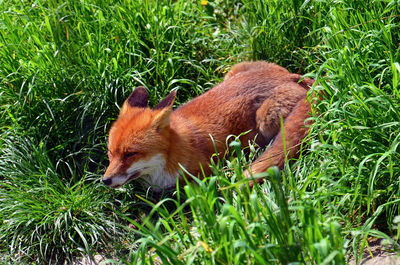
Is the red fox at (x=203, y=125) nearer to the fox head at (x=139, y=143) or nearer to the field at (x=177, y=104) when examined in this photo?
the fox head at (x=139, y=143)

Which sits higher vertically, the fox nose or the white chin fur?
the fox nose

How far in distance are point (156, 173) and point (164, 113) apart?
0.49 metres

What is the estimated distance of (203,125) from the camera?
166 inches

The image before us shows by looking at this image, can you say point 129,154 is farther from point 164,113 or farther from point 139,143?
point 164,113

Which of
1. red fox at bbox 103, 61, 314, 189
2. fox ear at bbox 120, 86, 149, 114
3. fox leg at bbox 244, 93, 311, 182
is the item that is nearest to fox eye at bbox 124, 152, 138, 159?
red fox at bbox 103, 61, 314, 189

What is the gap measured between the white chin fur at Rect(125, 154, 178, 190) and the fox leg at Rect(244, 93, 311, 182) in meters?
0.70

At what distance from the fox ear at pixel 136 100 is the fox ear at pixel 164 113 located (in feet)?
0.59

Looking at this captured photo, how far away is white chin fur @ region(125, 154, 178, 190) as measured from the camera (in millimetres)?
3927

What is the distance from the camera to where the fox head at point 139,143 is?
3.82m

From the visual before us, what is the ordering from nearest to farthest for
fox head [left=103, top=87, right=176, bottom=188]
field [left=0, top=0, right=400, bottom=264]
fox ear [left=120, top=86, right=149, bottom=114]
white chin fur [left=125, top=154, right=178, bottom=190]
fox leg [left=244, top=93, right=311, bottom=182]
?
field [left=0, top=0, right=400, bottom=264]
fox leg [left=244, top=93, right=311, bottom=182]
fox head [left=103, top=87, right=176, bottom=188]
white chin fur [left=125, top=154, right=178, bottom=190]
fox ear [left=120, top=86, right=149, bottom=114]

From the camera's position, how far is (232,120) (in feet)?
13.9

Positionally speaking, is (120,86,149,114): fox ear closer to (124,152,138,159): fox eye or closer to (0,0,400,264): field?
(0,0,400,264): field

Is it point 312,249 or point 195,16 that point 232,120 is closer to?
point 195,16

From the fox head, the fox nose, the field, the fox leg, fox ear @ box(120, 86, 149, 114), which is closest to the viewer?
the field
